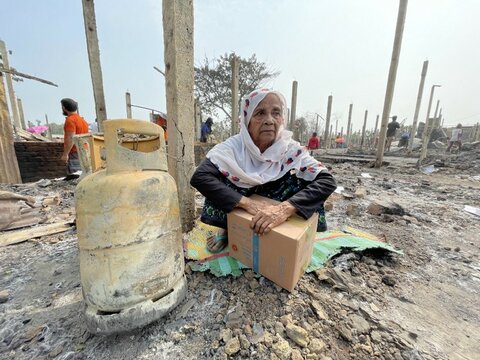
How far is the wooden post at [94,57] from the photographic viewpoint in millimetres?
3217

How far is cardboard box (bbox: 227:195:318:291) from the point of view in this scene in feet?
4.18

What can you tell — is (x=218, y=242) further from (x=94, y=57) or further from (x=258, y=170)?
(x=94, y=57)

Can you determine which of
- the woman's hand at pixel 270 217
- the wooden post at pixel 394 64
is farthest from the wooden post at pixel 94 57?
the wooden post at pixel 394 64

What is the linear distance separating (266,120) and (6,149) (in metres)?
5.35

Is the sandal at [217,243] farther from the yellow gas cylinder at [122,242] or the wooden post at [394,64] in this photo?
the wooden post at [394,64]

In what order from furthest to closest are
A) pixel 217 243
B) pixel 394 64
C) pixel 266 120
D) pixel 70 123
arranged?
pixel 394 64 → pixel 70 123 → pixel 217 243 → pixel 266 120

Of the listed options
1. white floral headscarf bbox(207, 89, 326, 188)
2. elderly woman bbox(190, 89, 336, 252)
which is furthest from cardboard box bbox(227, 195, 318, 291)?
white floral headscarf bbox(207, 89, 326, 188)

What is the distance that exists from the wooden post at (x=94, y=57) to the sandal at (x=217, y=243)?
252 cm

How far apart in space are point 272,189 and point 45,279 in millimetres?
1933

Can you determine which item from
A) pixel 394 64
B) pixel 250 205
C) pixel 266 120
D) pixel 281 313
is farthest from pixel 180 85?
pixel 394 64

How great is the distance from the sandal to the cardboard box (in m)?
0.22

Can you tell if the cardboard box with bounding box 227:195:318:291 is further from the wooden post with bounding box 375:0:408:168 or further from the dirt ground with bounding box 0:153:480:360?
the wooden post with bounding box 375:0:408:168

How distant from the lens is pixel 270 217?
1.36 metres

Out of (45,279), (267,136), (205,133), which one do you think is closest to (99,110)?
(45,279)
